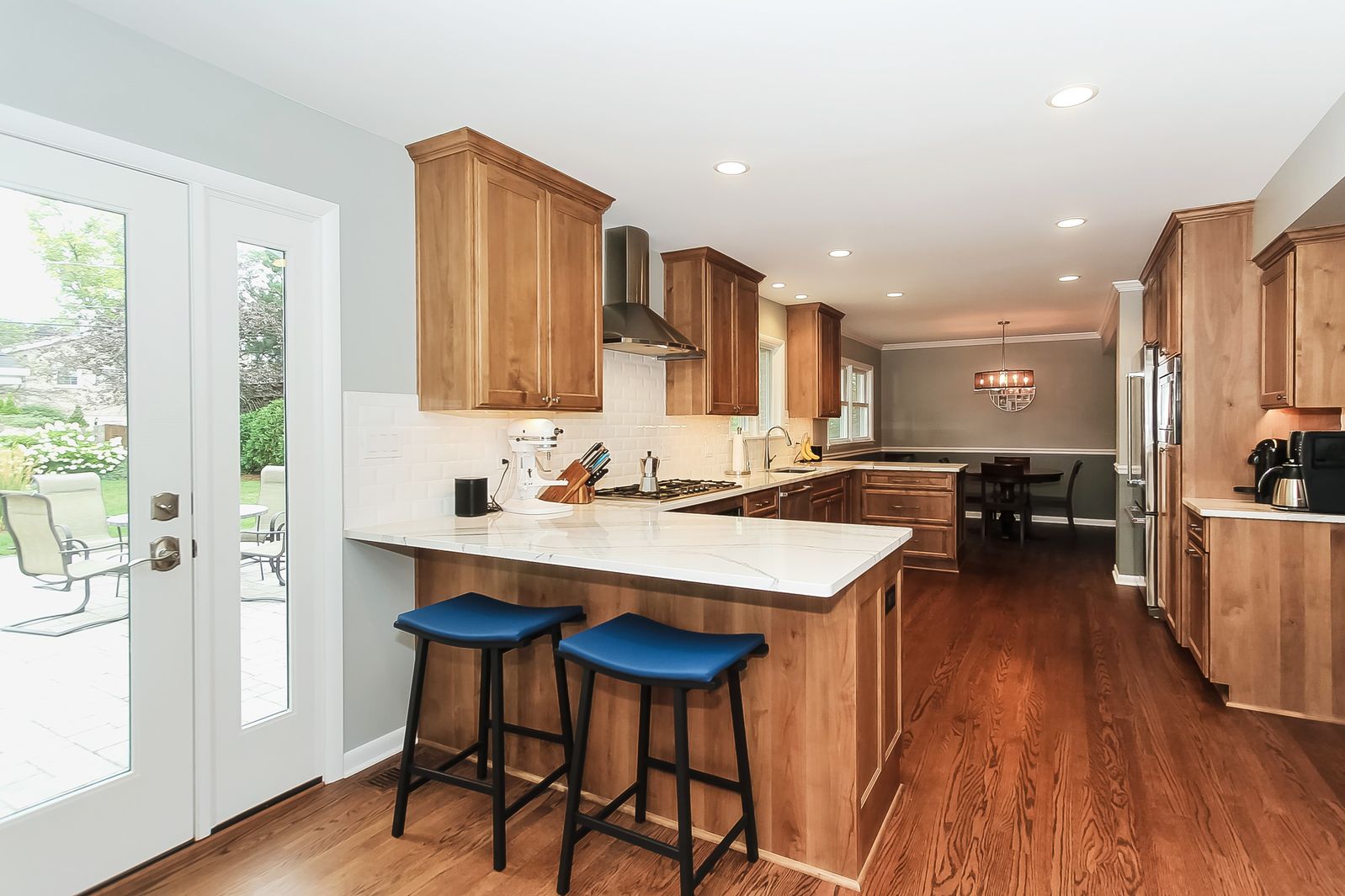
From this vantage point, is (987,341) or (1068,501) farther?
(987,341)

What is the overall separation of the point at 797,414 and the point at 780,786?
15.3ft

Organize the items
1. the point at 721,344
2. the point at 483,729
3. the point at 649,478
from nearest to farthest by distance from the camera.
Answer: the point at 483,729 → the point at 649,478 → the point at 721,344

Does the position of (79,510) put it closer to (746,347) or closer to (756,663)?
(756,663)

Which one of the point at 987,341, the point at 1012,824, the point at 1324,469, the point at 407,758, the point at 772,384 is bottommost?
the point at 1012,824

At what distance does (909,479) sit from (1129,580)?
6.05 ft

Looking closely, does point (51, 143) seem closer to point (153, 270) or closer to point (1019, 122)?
point (153, 270)

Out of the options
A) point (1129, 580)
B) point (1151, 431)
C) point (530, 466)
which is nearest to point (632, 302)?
point (530, 466)

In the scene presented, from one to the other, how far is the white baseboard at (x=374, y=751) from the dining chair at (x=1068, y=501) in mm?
7818

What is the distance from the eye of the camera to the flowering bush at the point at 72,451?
6.11 feet

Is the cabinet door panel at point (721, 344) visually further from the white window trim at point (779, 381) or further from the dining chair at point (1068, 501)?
the dining chair at point (1068, 501)

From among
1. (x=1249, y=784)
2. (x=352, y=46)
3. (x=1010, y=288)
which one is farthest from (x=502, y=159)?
(x=1010, y=288)

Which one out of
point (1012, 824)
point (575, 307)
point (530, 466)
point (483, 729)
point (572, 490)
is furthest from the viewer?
point (572, 490)

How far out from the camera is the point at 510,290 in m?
2.87

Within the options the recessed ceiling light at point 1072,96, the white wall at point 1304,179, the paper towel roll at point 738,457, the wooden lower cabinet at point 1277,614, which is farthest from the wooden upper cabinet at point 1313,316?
the paper towel roll at point 738,457
